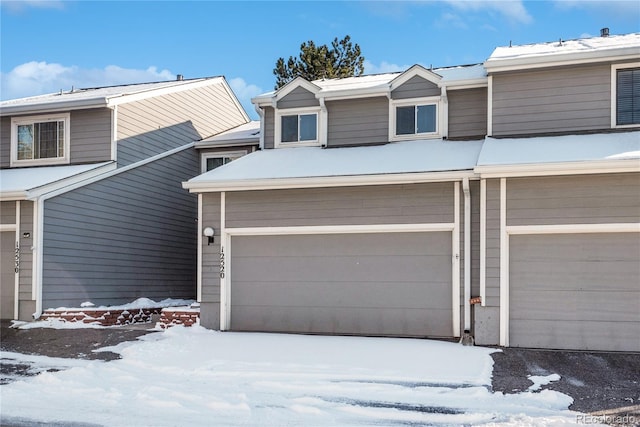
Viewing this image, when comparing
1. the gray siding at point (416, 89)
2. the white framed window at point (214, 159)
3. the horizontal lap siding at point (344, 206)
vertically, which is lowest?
the horizontal lap siding at point (344, 206)

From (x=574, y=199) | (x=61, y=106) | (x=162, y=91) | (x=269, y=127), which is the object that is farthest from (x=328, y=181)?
(x=162, y=91)

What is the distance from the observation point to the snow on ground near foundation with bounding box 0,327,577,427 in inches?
247

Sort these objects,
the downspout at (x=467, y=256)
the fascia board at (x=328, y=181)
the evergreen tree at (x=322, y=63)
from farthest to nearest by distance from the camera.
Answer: the evergreen tree at (x=322, y=63)
the fascia board at (x=328, y=181)
the downspout at (x=467, y=256)

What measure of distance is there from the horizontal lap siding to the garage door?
153cm

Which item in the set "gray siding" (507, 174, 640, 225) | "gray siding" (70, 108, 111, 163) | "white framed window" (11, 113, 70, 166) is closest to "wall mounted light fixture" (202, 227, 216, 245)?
"gray siding" (70, 108, 111, 163)

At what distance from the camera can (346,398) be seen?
7.11 metres

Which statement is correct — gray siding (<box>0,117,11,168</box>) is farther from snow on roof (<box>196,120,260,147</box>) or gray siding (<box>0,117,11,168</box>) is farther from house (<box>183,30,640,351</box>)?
house (<box>183,30,640,351</box>)

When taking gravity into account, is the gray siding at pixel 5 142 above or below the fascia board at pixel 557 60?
below

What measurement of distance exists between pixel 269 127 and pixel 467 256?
5.75m

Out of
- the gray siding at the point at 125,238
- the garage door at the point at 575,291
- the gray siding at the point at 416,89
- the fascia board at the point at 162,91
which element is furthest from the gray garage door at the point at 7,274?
the garage door at the point at 575,291

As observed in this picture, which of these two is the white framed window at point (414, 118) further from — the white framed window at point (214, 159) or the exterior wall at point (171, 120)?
the exterior wall at point (171, 120)

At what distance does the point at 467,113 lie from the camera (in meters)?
12.6

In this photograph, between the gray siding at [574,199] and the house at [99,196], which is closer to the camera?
the gray siding at [574,199]

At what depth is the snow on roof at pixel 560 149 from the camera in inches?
382
